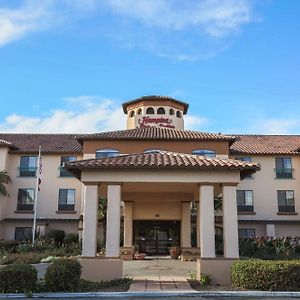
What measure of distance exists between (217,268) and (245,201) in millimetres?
25222

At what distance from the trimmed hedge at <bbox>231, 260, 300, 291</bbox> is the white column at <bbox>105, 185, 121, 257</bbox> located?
5065 millimetres

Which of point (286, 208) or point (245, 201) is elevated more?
point (245, 201)

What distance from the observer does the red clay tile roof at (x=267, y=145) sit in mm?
41406

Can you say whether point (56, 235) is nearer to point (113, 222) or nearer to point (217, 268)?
point (113, 222)

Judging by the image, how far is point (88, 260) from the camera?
16.6 metres

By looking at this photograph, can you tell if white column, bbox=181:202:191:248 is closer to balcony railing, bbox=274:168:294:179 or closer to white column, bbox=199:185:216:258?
white column, bbox=199:185:216:258

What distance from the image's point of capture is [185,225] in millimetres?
29250

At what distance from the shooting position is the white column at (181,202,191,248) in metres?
28.7

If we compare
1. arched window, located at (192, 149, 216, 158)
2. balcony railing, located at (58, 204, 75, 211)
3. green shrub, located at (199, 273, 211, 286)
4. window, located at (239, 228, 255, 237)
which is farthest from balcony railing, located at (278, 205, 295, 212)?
green shrub, located at (199, 273, 211, 286)

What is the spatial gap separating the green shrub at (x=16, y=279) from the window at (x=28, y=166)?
2848 centimetres

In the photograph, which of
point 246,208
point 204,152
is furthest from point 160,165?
point 246,208

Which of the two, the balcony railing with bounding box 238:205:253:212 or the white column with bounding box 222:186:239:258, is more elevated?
the balcony railing with bounding box 238:205:253:212

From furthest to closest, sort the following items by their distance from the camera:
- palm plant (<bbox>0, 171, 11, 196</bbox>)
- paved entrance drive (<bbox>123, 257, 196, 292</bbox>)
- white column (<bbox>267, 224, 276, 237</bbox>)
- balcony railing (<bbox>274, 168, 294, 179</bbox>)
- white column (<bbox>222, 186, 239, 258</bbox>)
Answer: balcony railing (<bbox>274, 168, 294, 179</bbox>)
palm plant (<bbox>0, 171, 11, 196</bbox>)
white column (<bbox>267, 224, 276, 237</bbox>)
white column (<bbox>222, 186, 239, 258</bbox>)
paved entrance drive (<bbox>123, 257, 196, 292</bbox>)

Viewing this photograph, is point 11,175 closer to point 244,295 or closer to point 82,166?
point 82,166
